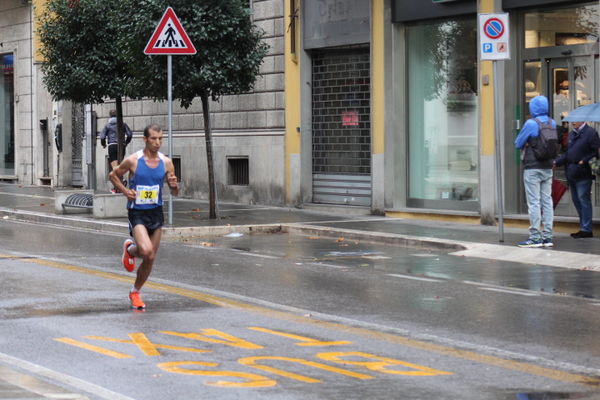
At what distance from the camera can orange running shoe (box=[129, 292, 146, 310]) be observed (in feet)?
34.8

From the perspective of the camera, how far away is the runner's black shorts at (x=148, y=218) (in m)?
11.0

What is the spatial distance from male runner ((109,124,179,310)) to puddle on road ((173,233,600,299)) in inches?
145

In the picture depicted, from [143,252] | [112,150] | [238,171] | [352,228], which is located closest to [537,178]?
[352,228]

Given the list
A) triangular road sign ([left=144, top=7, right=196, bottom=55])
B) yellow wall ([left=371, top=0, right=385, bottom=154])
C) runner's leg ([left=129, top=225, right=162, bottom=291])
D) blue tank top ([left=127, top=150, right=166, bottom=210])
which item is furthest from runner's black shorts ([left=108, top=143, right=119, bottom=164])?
runner's leg ([left=129, top=225, right=162, bottom=291])

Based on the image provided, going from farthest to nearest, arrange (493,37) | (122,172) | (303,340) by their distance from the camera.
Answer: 1. (493,37)
2. (122,172)
3. (303,340)

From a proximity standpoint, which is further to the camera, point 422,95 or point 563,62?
point 422,95

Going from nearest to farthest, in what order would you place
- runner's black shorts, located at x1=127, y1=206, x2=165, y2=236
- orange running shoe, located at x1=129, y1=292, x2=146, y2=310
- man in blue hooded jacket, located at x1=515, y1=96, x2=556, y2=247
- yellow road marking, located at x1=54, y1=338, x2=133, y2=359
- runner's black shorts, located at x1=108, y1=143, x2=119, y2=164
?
yellow road marking, located at x1=54, y1=338, x2=133, y2=359 → orange running shoe, located at x1=129, y1=292, x2=146, y2=310 → runner's black shorts, located at x1=127, y1=206, x2=165, y2=236 → man in blue hooded jacket, located at x1=515, y1=96, x2=556, y2=247 → runner's black shorts, located at x1=108, y1=143, x2=119, y2=164

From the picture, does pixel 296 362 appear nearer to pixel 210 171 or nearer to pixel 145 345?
pixel 145 345

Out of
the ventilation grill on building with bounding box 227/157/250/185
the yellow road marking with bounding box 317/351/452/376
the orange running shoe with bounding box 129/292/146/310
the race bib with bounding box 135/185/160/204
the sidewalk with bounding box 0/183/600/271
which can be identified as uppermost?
the ventilation grill on building with bounding box 227/157/250/185

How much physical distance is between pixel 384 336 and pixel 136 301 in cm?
254

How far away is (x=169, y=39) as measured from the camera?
19.1 metres

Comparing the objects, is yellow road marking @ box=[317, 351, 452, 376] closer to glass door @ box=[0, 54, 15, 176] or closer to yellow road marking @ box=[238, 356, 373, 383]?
yellow road marking @ box=[238, 356, 373, 383]

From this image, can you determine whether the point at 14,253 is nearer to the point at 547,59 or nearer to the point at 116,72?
the point at 547,59

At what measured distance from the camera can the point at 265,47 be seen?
21.9 m
